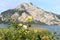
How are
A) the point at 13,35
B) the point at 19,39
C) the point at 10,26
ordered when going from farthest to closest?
the point at 10,26, the point at 13,35, the point at 19,39

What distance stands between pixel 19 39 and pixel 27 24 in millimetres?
330

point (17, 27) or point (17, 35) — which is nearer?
point (17, 35)

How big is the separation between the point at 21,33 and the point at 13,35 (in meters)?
0.24

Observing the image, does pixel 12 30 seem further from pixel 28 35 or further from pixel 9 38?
pixel 28 35

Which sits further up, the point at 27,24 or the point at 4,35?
the point at 27,24

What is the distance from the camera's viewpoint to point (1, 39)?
15.2ft

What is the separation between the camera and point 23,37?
14.2 feet

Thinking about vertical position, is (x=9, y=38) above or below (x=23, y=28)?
below

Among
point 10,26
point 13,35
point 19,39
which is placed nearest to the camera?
point 19,39

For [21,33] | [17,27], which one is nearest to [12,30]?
[17,27]

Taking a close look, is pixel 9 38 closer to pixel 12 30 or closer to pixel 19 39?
pixel 12 30

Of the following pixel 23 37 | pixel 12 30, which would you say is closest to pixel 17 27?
pixel 12 30

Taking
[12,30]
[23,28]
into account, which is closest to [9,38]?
[12,30]

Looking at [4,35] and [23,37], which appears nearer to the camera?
[23,37]
